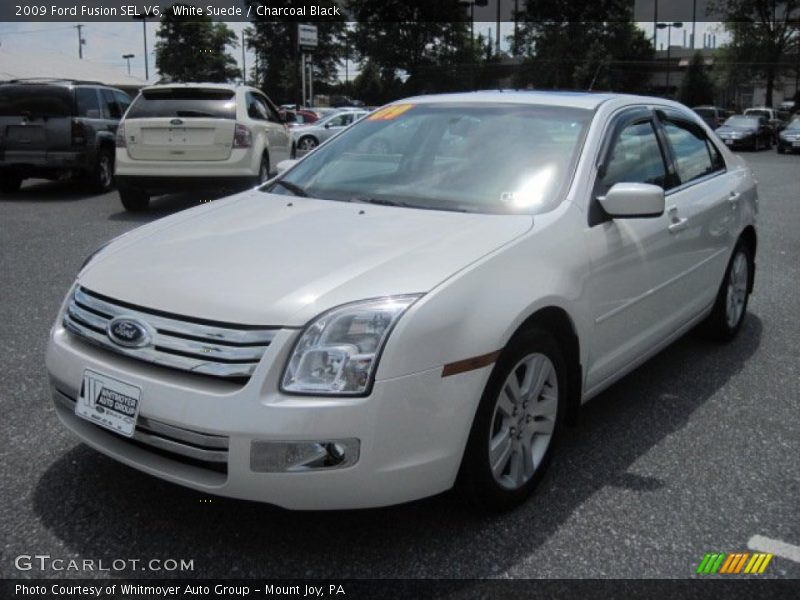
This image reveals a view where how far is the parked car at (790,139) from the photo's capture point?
90.3 ft

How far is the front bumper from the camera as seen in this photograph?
2.45 meters

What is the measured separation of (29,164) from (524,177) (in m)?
10.3

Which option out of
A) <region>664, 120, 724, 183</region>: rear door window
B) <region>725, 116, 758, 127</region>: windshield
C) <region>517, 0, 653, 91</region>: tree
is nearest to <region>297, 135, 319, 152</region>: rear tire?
<region>725, 116, 758, 127</region>: windshield

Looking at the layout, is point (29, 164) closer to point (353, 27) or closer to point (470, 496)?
point (470, 496)

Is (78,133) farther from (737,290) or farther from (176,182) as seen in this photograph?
(737,290)

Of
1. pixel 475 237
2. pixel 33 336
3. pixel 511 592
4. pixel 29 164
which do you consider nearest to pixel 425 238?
pixel 475 237

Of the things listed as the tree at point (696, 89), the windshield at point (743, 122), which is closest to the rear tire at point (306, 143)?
the windshield at point (743, 122)

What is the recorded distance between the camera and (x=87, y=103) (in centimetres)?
1249

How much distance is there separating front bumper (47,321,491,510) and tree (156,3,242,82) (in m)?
56.6

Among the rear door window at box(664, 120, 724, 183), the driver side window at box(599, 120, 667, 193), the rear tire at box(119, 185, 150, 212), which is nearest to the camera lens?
the driver side window at box(599, 120, 667, 193)

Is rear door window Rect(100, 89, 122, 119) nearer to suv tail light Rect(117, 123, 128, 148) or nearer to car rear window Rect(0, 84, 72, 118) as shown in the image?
car rear window Rect(0, 84, 72, 118)

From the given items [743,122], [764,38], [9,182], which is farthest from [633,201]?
[764,38]

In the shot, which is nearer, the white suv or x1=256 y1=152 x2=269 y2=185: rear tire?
the white suv

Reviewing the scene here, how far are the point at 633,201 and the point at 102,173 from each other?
1096cm
